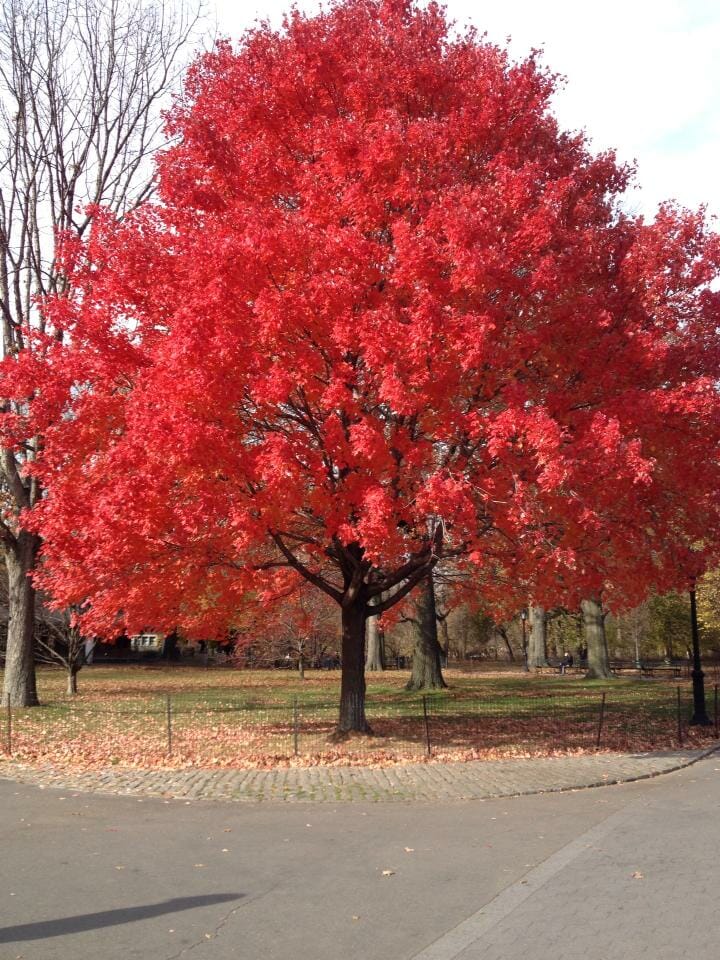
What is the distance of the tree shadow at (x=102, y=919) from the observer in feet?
18.4

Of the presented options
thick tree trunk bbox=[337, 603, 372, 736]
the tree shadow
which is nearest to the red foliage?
thick tree trunk bbox=[337, 603, 372, 736]

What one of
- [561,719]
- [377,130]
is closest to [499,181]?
[377,130]

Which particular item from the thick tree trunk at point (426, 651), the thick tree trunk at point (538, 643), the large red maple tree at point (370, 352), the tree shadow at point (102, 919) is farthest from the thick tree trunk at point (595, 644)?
the tree shadow at point (102, 919)

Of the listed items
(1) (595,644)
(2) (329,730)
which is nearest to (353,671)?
(2) (329,730)

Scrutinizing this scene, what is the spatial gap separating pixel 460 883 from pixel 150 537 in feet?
21.9

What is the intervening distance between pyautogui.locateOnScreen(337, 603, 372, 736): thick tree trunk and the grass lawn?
0.44 m

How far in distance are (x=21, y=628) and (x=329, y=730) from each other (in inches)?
367

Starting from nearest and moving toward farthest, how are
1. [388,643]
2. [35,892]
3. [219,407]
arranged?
[35,892] < [219,407] < [388,643]

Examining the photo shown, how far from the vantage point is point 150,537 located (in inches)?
460

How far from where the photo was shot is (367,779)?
37.7ft

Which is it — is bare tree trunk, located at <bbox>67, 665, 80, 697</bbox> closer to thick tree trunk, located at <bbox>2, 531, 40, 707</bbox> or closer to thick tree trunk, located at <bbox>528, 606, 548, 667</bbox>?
thick tree trunk, located at <bbox>2, 531, 40, 707</bbox>

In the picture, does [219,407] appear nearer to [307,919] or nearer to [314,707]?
[307,919]

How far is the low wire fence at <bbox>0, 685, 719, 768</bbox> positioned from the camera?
13.6 metres

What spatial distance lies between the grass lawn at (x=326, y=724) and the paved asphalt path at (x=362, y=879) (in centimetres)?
340
